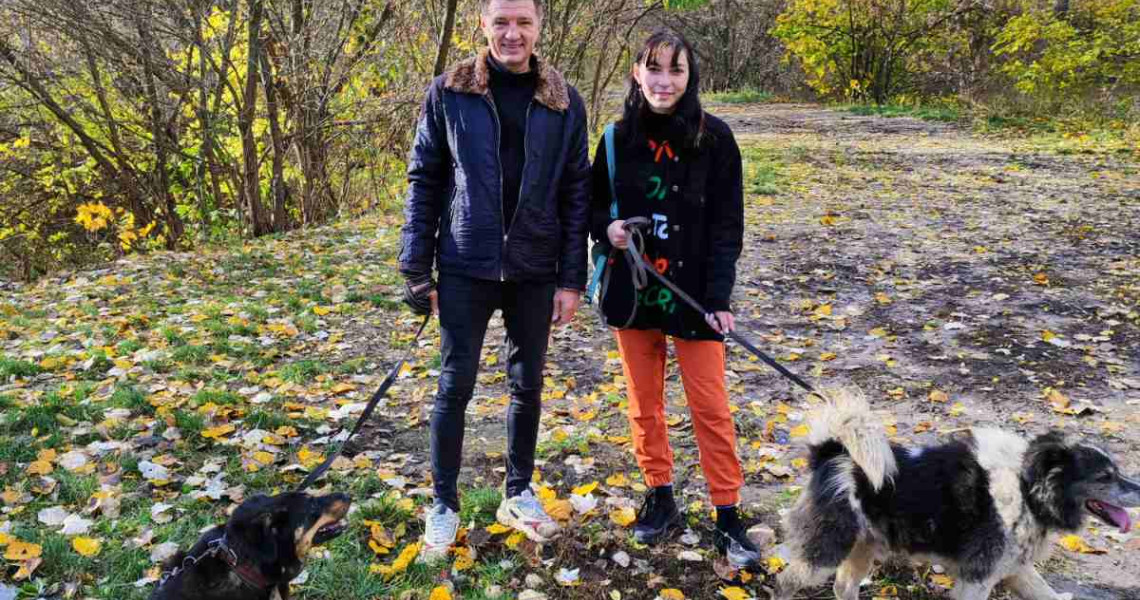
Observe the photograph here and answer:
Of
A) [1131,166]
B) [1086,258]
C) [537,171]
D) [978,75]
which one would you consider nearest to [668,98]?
[537,171]

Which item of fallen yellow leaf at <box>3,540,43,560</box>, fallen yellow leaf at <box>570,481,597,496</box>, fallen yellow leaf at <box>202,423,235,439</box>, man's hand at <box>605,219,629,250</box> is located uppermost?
man's hand at <box>605,219,629,250</box>

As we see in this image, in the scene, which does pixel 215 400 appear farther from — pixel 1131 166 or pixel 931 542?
pixel 1131 166

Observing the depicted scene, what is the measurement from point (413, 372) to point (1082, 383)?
451 cm

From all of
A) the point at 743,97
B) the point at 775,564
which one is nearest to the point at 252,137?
the point at 775,564

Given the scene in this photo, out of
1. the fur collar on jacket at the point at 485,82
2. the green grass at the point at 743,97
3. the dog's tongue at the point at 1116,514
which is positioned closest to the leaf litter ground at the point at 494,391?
the dog's tongue at the point at 1116,514

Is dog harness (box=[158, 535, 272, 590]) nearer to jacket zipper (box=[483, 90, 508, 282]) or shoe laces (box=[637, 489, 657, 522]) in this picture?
jacket zipper (box=[483, 90, 508, 282])

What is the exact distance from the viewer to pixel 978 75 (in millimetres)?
20219

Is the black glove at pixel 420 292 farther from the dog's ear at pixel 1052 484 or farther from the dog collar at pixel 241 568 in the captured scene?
the dog's ear at pixel 1052 484

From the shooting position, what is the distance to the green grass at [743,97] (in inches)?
1072

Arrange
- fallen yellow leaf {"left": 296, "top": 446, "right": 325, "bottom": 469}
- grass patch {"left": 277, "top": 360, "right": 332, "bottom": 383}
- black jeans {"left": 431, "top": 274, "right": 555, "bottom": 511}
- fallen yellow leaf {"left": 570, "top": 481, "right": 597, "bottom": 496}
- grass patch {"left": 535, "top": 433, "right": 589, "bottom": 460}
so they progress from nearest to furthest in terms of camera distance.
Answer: black jeans {"left": 431, "top": 274, "right": 555, "bottom": 511}, fallen yellow leaf {"left": 570, "top": 481, "right": 597, "bottom": 496}, fallen yellow leaf {"left": 296, "top": 446, "right": 325, "bottom": 469}, grass patch {"left": 535, "top": 433, "right": 589, "bottom": 460}, grass patch {"left": 277, "top": 360, "right": 332, "bottom": 383}

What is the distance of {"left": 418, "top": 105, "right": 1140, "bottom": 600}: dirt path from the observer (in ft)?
13.3

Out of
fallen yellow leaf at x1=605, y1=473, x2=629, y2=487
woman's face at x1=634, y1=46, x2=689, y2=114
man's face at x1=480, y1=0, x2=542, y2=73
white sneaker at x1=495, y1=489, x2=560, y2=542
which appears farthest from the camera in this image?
fallen yellow leaf at x1=605, y1=473, x2=629, y2=487

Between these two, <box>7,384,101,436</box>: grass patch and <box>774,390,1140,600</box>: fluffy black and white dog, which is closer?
<box>774,390,1140,600</box>: fluffy black and white dog

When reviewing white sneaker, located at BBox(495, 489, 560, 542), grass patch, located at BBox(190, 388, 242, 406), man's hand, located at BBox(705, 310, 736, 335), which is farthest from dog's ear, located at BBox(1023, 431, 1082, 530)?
grass patch, located at BBox(190, 388, 242, 406)
